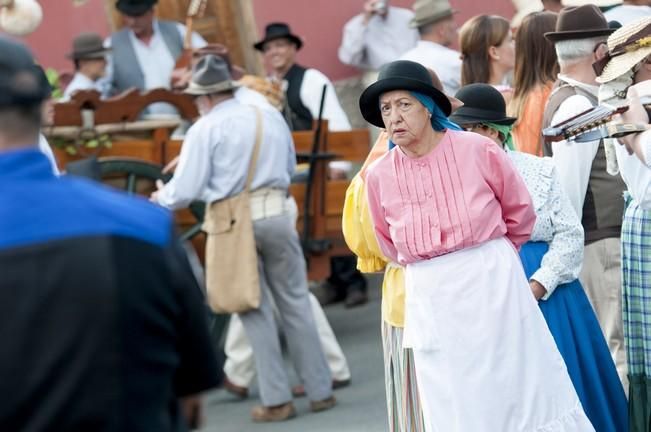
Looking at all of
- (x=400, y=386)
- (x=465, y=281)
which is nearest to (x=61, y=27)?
(x=400, y=386)

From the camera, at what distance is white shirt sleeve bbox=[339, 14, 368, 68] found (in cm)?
1195

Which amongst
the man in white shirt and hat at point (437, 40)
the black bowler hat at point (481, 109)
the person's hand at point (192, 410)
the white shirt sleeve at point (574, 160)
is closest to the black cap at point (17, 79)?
the person's hand at point (192, 410)

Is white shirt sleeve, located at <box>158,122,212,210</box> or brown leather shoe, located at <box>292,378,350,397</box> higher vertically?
white shirt sleeve, located at <box>158,122,212,210</box>

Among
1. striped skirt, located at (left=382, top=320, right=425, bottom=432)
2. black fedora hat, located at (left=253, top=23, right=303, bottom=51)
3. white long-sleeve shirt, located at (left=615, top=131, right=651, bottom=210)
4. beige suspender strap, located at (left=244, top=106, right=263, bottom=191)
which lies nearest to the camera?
white long-sleeve shirt, located at (left=615, top=131, right=651, bottom=210)

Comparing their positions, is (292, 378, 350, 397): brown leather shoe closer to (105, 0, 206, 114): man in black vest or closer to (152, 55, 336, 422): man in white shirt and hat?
(152, 55, 336, 422): man in white shirt and hat

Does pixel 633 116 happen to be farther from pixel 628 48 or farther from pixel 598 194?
pixel 598 194

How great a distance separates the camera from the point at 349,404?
8.38m

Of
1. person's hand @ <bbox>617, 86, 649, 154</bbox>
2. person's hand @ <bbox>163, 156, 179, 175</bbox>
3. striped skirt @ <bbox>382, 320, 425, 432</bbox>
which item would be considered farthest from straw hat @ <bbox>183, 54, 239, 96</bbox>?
person's hand @ <bbox>617, 86, 649, 154</bbox>

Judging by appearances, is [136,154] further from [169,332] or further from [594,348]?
[169,332]

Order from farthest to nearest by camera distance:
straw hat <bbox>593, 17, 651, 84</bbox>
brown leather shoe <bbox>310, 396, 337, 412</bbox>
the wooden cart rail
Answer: the wooden cart rail → brown leather shoe <bbox>310, 396, 337, 412</bbox> → straw hat <bbox>593, 17, 651, 84</bbox>

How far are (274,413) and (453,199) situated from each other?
133 inches

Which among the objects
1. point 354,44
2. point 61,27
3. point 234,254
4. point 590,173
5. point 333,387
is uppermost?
point 61,27

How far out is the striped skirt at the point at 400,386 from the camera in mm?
5594

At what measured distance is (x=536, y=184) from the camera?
18.7ft
